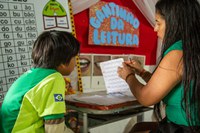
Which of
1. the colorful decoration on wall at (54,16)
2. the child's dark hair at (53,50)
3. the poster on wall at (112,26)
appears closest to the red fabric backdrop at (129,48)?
the poster on wall at (112,26)

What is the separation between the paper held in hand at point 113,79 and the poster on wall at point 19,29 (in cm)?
44

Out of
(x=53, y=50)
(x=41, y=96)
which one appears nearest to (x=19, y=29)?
(x=53, y=50)

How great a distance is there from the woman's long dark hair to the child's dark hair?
412 mm

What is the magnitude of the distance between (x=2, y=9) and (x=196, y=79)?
3.30 feet

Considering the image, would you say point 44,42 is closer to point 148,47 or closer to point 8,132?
point 8,132

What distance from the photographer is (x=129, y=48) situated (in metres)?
2.31

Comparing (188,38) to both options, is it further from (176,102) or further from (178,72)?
(176,102)

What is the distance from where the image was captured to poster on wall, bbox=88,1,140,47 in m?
1.96

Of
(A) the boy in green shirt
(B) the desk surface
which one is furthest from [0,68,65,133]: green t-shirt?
(B) the desk surface

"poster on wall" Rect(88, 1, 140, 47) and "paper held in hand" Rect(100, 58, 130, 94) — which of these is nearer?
"paper held in hand" Rect(100, 58, 130, 94)

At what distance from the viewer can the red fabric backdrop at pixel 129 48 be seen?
1.91 metres

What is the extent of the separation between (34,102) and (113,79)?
0.58 metres

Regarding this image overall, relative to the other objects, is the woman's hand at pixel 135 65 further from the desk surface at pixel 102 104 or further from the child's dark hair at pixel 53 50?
the child's dark hair at pixel 53 50

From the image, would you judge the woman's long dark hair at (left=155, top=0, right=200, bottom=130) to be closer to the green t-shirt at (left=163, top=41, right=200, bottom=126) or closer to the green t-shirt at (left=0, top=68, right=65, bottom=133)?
the green t-shirt at (left=163, top=41, right=200, bottom=126)
